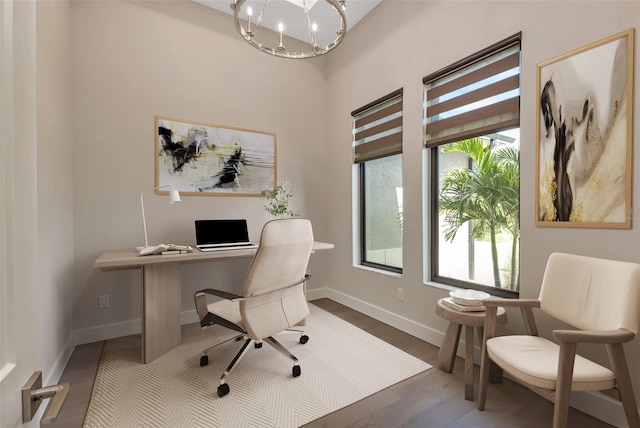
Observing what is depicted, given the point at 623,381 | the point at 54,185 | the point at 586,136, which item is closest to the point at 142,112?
the point at 54,185

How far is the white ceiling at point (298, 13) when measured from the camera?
120 inches

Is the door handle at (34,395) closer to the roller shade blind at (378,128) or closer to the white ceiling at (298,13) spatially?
the roller shade blind at (378,128)

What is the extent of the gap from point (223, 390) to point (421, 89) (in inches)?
110

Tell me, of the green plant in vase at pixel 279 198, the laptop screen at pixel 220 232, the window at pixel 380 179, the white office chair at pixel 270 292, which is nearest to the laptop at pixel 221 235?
the laptop screen at pixel 220 232

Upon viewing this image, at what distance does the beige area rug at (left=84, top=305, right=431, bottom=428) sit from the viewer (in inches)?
64.9

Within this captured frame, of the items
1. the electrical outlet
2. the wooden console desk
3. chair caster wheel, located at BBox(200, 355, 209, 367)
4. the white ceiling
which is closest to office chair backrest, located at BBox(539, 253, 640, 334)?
the wooden console desk

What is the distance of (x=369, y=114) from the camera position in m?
3.30

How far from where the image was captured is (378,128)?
124 inches

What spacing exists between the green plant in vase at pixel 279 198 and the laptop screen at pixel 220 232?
421 mm

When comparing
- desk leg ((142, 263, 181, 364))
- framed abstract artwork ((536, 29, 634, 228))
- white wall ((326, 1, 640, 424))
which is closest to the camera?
framed abstract artwork ((536, 29, 634, 228))

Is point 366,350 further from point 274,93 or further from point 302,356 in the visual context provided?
point 274,93

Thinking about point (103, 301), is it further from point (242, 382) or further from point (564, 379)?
point (564, 379)

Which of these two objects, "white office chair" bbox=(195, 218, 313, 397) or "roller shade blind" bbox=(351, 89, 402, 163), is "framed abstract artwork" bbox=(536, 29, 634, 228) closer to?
"roller shade blind" bbox=(351, 89, 402, 163)

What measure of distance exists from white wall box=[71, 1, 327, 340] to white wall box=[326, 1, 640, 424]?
84 cm
